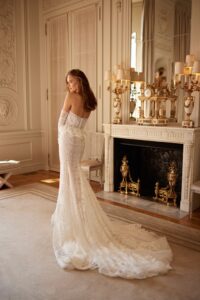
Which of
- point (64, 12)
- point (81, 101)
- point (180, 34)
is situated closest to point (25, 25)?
point (64, 12)

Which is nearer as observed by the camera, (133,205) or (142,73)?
(133,205)

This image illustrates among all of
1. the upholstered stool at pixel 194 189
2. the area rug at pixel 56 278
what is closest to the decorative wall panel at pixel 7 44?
the area rug at pixel 56 278

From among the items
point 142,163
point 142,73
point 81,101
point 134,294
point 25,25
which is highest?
point 25,25

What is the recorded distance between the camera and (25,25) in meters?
5.97

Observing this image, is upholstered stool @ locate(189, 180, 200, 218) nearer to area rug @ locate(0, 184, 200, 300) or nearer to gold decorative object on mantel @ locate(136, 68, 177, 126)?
area rug @ locate(0, 184, 200, 300)

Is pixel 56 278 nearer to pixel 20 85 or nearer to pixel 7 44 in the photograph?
pixel 20 85

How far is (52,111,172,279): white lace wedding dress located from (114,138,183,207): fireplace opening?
5.58ft

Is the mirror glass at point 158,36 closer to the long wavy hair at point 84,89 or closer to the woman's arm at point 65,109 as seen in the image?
the long wavy hair at point 84,89

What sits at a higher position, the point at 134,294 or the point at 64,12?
the point at 64,12

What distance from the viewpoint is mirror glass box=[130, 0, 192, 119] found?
4066mm

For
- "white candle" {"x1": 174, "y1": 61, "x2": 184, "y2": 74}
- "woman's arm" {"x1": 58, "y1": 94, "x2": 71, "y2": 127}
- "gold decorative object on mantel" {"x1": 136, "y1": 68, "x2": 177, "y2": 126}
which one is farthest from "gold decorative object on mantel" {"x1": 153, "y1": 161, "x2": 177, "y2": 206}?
"woman's arm" {"x1": 58, "y1": 94, "x2": 71, "y2": 127}

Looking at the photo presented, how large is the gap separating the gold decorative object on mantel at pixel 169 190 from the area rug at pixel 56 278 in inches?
38.6

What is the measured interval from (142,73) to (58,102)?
2.17 metres

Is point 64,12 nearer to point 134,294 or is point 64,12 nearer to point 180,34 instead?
point 180,34
